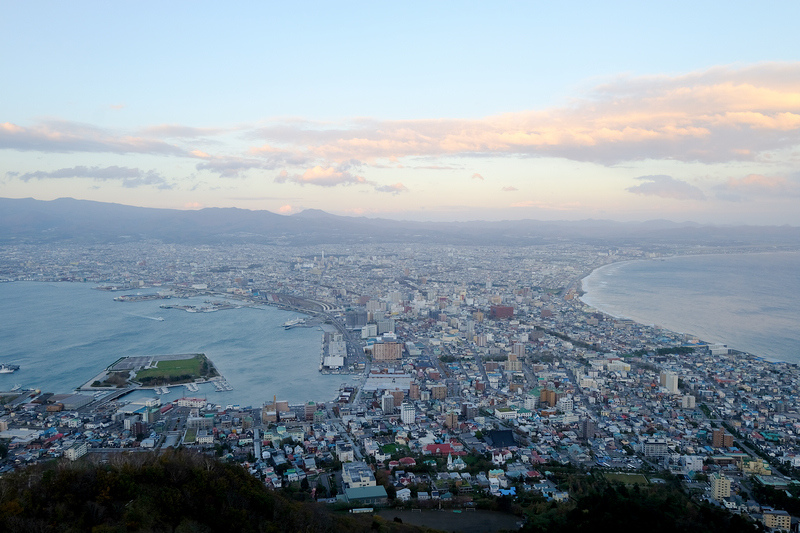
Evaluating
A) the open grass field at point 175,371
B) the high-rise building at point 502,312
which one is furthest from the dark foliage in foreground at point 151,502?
the high-rise building at point 502,312

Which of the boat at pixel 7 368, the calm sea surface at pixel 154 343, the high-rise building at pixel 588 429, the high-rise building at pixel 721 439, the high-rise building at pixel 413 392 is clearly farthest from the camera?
the boat at pixel 7 368

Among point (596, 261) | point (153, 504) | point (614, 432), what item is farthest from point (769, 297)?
point (153, 504)

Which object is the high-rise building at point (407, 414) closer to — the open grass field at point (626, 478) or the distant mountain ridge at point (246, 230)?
the open grass field at point (626, 478)

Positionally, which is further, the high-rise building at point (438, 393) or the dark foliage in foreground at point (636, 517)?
the high-rise building at point (438, 393)

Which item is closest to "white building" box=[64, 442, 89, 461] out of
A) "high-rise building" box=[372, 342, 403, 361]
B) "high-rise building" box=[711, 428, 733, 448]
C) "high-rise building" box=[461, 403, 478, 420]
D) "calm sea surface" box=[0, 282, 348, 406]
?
"calm sea surface" box=[0, 282, 348, 406]

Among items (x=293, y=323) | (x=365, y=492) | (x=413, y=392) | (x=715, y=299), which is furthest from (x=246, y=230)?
(x=365, y=492)

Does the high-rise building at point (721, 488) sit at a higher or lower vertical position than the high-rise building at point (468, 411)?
higher
